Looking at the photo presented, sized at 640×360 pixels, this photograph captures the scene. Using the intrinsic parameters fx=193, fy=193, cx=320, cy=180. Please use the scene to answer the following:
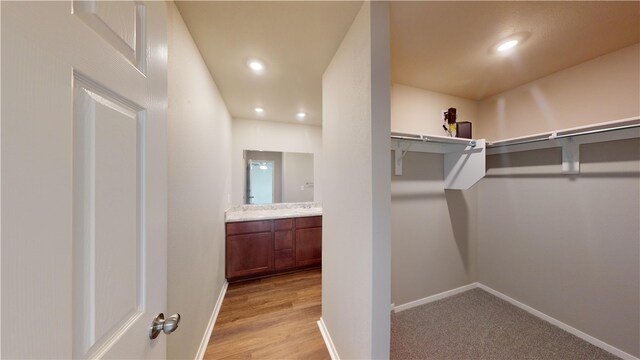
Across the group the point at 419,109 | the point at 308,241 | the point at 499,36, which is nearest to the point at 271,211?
the point at 308,241

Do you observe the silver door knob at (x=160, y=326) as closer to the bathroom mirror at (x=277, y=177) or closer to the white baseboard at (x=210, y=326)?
the white baseboard at (x=210, y=326)

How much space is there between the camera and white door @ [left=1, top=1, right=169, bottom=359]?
0.28 meters

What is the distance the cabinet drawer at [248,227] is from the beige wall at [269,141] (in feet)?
1.94

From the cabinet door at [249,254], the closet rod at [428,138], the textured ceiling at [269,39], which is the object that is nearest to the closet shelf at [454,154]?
the closet rod at [428,138]

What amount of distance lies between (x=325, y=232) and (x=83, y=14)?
5.25ft

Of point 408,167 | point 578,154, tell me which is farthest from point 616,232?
point 408,167

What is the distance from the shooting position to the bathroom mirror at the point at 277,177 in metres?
3.02

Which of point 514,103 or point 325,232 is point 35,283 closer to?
point 325,232

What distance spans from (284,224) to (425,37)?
2.40m

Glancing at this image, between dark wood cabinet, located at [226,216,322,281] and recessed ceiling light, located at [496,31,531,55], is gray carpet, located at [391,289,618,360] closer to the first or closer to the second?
dark wood cabinet, located at [226,216,322,281]

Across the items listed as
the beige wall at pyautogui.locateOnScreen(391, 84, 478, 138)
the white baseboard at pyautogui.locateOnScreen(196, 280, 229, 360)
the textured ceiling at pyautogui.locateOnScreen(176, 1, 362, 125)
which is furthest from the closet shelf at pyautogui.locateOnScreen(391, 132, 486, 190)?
the white baseboard at pyautogui.locateOnScreen(196, 280, 229, 360)

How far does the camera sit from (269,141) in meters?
3.09

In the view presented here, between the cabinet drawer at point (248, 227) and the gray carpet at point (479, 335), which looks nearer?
the gray carpet at point (479, 335)

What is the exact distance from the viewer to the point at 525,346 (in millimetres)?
1493
